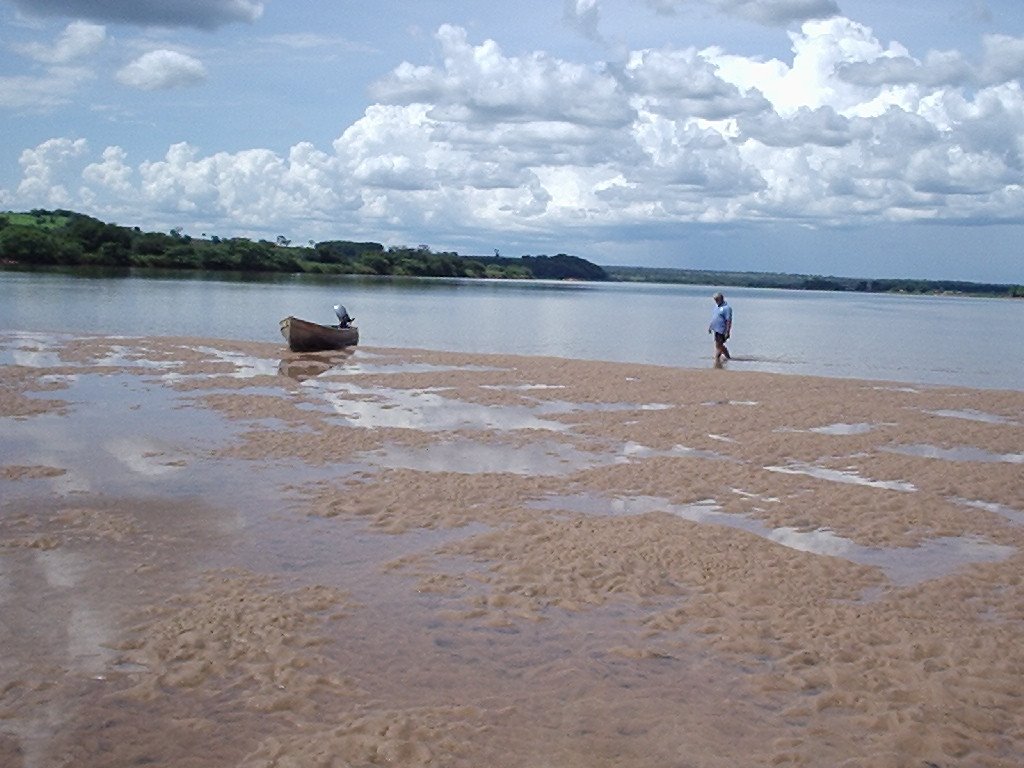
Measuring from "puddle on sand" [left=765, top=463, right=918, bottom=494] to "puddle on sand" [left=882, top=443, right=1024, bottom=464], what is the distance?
2.42 meters

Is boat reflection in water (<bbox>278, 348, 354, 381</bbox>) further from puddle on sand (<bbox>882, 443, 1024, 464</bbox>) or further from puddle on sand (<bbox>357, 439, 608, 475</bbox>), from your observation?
puddle on sand (<bbox>882, 443, 1024, 464</bbox>)

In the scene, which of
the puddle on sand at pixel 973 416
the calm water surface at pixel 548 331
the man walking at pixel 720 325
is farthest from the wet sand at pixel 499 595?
the calm water surface at pixel 548 331

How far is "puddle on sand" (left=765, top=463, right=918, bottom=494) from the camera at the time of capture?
14344 mm

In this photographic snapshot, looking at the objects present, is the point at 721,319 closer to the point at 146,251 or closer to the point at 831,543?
the point at 831,543

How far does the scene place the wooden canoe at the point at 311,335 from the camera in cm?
3353

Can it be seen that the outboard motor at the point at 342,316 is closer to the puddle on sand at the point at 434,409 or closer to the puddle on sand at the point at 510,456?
the puddle on sand at the point at 434,409

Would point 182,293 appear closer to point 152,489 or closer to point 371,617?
point 152,489

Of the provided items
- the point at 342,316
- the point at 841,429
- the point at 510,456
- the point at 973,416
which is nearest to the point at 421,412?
the point at 510,456

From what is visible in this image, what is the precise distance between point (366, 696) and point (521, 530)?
450cm

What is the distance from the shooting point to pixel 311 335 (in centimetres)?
3428

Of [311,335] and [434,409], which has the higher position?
[311,335]

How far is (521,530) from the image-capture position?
1116 centimetres

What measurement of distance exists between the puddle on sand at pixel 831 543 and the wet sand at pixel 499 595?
6cm

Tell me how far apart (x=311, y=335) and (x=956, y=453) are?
23.0m
